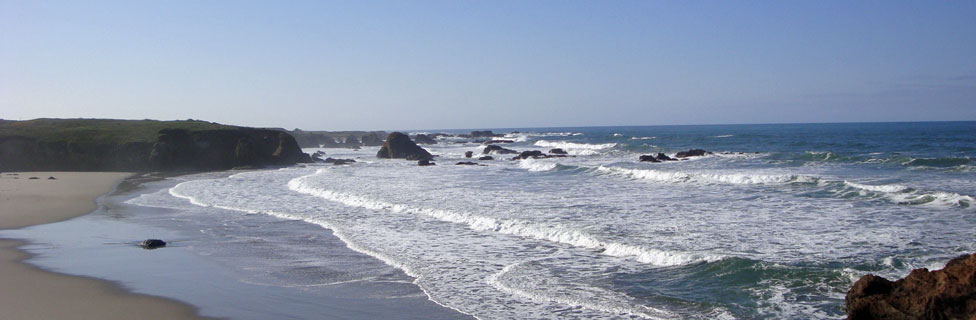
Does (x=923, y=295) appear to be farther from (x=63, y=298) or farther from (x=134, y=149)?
(x=134, y=149)

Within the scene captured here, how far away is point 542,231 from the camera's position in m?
13.5

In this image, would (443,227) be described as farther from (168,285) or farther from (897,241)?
(897,241)

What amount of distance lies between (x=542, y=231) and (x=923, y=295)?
8076mm

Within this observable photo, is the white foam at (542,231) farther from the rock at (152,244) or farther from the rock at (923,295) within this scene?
the rock at (152,244)

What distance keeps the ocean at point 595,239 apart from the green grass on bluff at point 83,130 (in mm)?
17918

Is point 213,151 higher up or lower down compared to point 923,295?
higher up

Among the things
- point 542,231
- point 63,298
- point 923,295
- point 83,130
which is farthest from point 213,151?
point 923,295

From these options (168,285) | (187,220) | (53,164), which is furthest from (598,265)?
(53,164)

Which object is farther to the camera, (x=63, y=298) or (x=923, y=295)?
(x=63, y=298)

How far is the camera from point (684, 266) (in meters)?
10.2

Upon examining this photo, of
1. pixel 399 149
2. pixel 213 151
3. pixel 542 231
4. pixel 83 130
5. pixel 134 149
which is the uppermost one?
pixel 83 130

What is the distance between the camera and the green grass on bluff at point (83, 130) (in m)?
38.4

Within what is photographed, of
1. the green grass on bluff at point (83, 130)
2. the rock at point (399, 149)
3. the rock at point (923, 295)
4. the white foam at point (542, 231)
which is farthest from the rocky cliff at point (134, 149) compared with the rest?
the rock at point (923, 295)

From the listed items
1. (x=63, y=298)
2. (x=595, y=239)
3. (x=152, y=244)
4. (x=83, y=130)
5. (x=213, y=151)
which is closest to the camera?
(x=63, y=298)
